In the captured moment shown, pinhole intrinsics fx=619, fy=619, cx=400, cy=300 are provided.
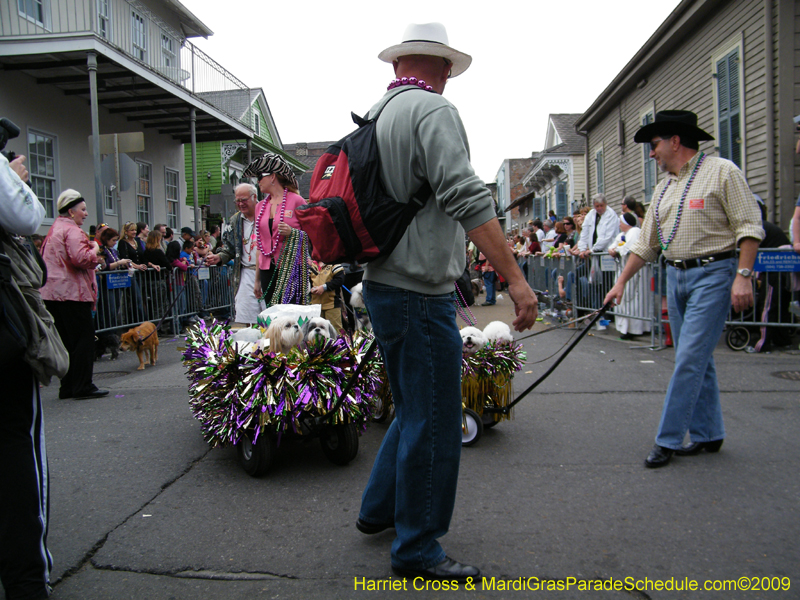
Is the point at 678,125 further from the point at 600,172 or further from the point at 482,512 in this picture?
the point at 600,172

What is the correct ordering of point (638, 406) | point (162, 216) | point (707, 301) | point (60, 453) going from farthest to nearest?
1. point (162, 216)
2. point (638, 406)
3. point (60, 453)
4. point (707, 301)

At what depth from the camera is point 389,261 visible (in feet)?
7.70

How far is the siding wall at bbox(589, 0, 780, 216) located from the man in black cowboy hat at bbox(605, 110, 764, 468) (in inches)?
293

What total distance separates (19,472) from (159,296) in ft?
27.9

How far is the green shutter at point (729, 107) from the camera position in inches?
437

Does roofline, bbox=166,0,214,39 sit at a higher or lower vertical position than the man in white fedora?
higher

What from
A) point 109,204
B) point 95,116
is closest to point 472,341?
point 95,116

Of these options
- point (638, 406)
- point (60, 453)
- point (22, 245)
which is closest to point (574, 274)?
point (638, 406)

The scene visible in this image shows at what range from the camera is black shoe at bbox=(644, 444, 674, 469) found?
372 cm

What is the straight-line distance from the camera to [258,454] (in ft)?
12.0

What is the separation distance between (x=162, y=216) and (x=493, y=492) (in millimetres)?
17025

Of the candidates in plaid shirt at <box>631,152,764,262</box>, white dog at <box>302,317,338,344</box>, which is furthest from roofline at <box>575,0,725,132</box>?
white dog at <box>302,317,338,344</box>

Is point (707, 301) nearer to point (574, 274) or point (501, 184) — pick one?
point (574, 274)

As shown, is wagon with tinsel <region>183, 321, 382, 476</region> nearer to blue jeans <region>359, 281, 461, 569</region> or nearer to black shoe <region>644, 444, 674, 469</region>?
blue jeans <region>359, 281, 461, 569</region>
